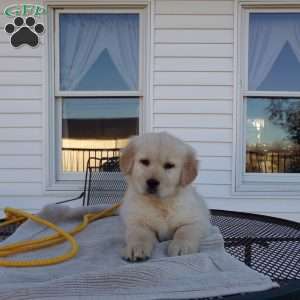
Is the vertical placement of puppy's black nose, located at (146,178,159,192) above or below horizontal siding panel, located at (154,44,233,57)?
below

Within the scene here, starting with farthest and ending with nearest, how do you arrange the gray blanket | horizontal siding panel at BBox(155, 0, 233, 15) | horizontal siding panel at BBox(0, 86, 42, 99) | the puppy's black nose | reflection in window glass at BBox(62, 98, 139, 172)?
reflection in window glass at BBox(62, 98, 139, 172)
horizontal siding panel at BBox(0, 86, 42, 99)
horizontal siding panel at BBox(155, 0, 233, 15)
the puppy's black nose
the gray blanket

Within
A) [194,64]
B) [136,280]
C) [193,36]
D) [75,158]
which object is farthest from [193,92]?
[136,280]

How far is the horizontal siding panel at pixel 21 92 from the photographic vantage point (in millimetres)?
4496

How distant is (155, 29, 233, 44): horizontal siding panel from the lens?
14.5 ft

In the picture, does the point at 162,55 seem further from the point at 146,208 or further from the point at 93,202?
the point at 146,208

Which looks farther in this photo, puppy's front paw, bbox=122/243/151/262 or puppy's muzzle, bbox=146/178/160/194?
puppy's muzzle, bbox=146/178/160/194

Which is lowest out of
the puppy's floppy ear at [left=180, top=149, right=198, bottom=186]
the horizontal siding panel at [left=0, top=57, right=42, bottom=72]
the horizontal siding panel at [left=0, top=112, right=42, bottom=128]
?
the puppy's floppy ear at [left=180, top=149, right=198, bottom=186]

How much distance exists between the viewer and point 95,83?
4.67 meters

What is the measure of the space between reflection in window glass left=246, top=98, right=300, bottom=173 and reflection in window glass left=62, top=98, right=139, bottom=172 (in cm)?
137

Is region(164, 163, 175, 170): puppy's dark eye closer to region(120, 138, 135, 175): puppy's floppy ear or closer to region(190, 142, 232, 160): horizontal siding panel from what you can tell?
region(120, 138, 135, 175): puppy's floppy ear

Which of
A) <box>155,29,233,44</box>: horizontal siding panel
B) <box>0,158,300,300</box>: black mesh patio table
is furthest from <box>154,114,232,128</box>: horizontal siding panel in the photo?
<box>0,158,300,300</box>: black mesh patio table

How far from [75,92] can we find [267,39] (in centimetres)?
228

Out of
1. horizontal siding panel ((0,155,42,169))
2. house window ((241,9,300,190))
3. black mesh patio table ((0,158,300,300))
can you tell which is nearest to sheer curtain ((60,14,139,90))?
horizontal siding panel ((0,155,42,169))

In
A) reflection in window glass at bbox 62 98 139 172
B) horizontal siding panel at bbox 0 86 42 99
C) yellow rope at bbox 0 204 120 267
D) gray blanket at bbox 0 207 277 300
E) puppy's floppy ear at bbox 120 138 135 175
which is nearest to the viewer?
gray blanket at bbox 0 207 277 300
